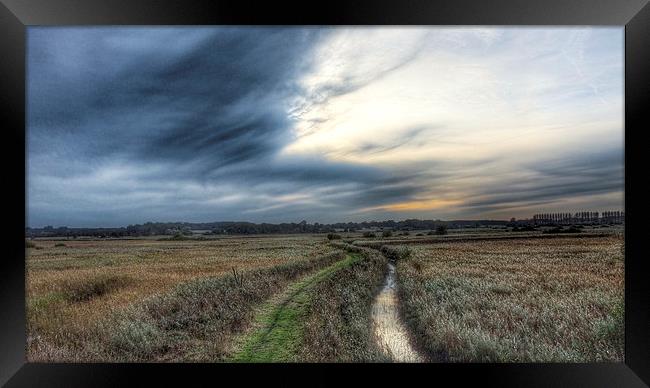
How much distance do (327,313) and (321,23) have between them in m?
4.09

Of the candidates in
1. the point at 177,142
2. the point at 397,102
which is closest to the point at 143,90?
the point at 177,142

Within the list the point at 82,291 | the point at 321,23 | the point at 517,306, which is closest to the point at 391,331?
the point at 517,306

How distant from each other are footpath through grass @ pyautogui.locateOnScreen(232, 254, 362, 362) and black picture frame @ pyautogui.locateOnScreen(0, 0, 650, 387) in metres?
1.14

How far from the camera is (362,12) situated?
2.69 meters

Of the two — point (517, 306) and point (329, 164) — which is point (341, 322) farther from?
point (329, 164)

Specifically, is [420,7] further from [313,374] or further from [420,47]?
[420,47]

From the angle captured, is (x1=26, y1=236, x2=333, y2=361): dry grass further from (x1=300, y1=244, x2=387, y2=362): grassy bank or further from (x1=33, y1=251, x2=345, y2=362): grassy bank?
(x1=300, y1=244, x2=387, y2=362): grassy bank

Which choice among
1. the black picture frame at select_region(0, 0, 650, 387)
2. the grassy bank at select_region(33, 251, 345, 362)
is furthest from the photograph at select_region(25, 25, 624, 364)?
the black picture frame at select_region(0, 0, 650, 387)

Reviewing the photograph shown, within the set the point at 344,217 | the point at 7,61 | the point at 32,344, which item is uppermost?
the point at 7,61

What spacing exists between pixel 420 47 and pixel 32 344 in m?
7.93

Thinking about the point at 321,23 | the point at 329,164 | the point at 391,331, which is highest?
the point at 321,23

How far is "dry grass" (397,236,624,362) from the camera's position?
416 centimetres

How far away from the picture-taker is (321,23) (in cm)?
283

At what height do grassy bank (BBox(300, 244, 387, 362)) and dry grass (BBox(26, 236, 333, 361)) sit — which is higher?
dry grass (BBox(26, 236, 333, 361))
